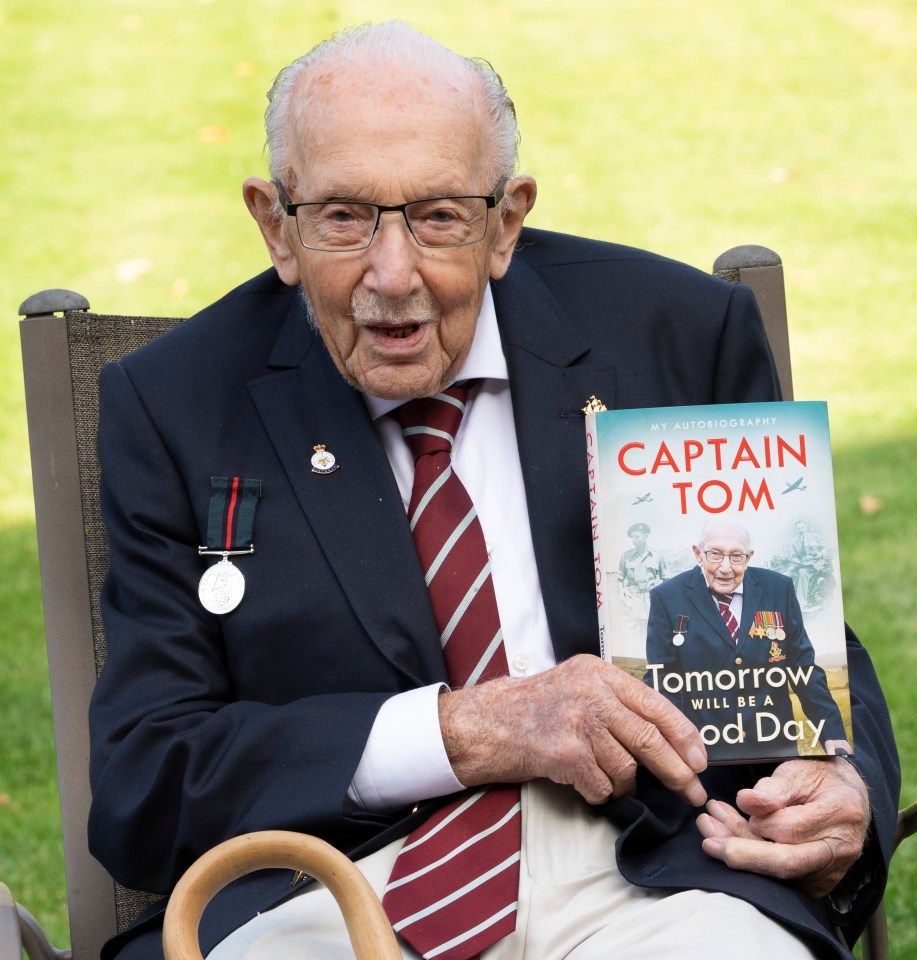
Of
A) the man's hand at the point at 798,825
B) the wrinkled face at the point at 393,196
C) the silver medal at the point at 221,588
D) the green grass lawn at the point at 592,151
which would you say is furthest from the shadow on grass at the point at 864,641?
the wrinkled face at the point at 393,196

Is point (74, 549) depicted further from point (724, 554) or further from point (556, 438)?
point (724, 554)

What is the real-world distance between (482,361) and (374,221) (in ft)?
1.23

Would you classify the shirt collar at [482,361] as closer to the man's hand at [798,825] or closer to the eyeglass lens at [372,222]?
the eyeglass lens at [372,222]

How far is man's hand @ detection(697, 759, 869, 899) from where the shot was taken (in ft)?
8.13

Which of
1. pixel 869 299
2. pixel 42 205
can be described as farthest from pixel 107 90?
pixel 869 299

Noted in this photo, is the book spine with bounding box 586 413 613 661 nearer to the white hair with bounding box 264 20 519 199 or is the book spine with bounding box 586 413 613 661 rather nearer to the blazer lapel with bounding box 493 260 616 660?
the blazer lapel with bounding box 493 260 616 660

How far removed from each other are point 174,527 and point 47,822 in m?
2.31

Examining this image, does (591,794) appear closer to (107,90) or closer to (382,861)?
(382,861)

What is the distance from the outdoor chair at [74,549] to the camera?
310 cm

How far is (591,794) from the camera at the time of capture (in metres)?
2.55

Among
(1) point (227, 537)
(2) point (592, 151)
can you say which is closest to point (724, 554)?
(1) point (227, 537)

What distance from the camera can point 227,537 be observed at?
282 centimetres

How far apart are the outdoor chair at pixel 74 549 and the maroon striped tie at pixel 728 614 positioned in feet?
3.54

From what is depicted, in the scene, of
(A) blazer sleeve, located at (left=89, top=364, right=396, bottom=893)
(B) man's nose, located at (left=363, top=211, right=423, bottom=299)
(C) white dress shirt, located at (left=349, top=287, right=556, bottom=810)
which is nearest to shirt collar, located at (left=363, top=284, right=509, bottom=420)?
(C) white dress shirt, located at (left=349, top=287, right=556, bottom=810)
